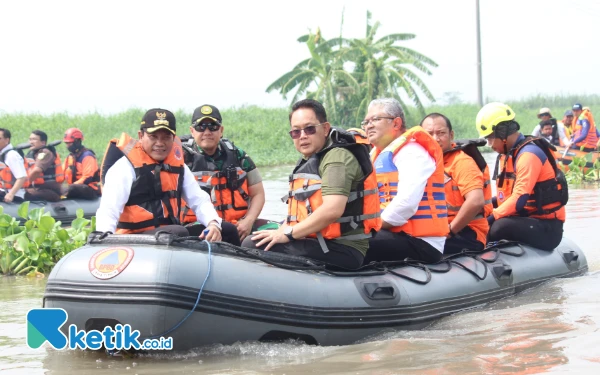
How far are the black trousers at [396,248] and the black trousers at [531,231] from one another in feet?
4.08

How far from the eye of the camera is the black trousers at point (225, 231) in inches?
236

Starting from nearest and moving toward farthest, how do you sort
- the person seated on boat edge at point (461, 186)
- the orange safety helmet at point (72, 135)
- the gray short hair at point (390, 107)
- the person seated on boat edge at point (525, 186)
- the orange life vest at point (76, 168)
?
the gray short hair at point (390, 107)
the person seated on boat edge at point (461, 186)
the person seated on boat edge at point (525, 186)
the orange safety helmet at point (72, 135)
the orange life vest at point (76, 168)

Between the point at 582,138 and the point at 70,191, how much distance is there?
9.63m

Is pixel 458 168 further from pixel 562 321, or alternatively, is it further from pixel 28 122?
pixel 28 122

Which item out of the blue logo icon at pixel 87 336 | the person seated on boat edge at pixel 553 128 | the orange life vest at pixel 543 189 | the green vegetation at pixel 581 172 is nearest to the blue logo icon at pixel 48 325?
the blue logo icon at pixel 87 336

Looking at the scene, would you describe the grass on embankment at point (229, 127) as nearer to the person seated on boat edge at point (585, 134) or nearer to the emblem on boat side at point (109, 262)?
the person seated on boat edge at point (585, 134)

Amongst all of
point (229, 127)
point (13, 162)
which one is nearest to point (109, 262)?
point (13, 162)

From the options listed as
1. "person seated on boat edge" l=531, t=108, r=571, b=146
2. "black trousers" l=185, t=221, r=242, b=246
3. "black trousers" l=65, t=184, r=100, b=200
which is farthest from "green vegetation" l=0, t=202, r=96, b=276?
"person seated on boat edge" l=531, t=108, r=571, b=146

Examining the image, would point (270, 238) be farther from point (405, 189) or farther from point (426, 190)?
point (426, 190)

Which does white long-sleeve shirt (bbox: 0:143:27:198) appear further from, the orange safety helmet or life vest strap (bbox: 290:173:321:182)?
life vest strap (bbox: 290:173:321:182)

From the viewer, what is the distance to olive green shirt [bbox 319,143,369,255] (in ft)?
16.2

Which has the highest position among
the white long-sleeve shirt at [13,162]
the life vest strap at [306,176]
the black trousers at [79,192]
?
the life vest strap at [306,176]

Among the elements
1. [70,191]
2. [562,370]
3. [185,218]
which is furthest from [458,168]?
[70,191]

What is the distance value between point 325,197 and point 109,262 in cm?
124
